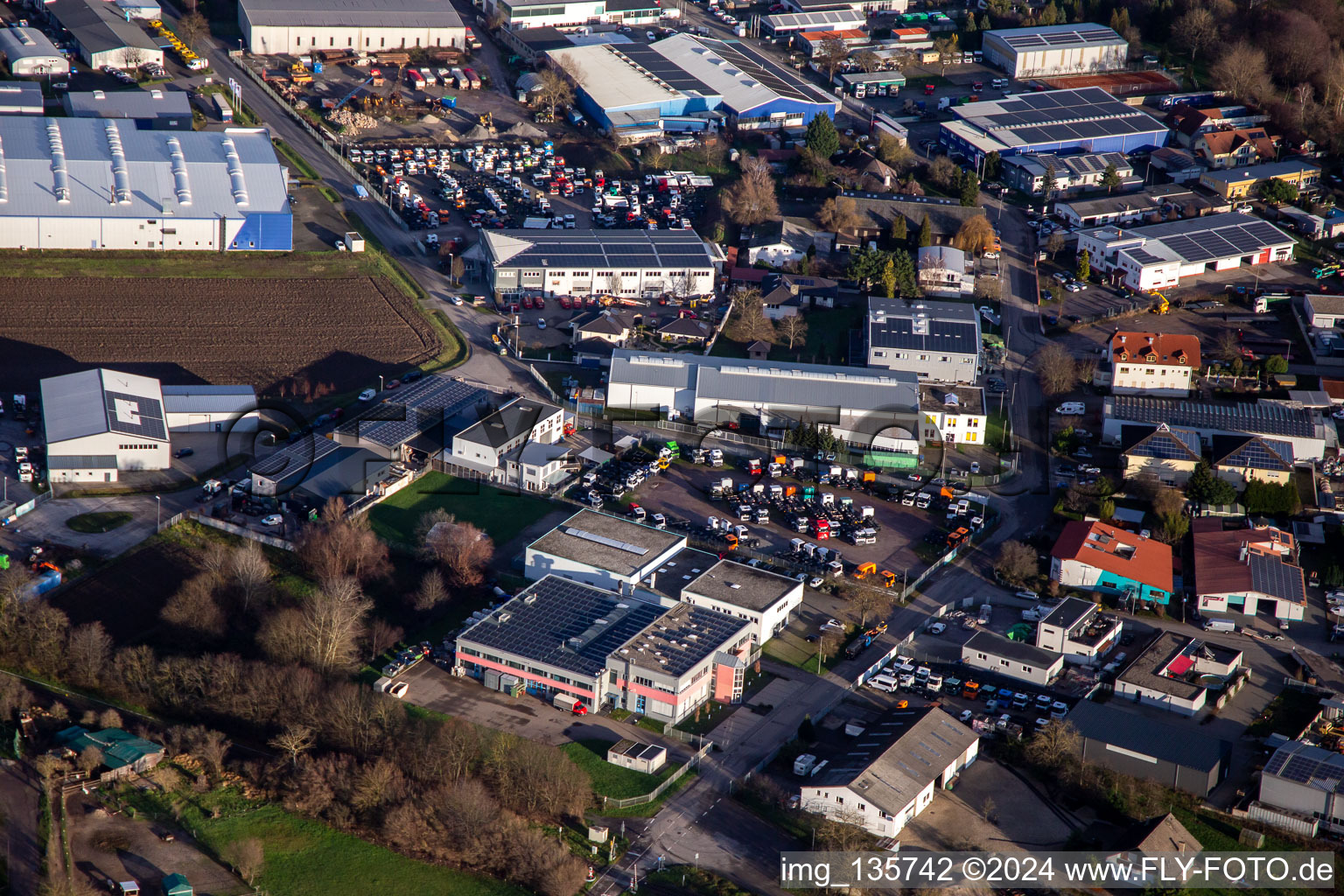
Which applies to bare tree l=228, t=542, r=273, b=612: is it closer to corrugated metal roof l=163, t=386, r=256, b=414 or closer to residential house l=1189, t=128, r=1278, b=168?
corrugated metal roof l=163, t=386, r=256, b=414

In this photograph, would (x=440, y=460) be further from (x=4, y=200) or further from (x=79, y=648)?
(x=4, y=200)

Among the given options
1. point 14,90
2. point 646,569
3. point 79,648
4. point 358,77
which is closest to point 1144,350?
point 646,569

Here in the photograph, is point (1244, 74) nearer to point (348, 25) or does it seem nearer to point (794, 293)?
point (794, 293)

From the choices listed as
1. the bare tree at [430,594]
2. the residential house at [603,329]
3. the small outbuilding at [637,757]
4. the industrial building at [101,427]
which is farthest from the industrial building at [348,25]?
the small outbuilding at [637,757]

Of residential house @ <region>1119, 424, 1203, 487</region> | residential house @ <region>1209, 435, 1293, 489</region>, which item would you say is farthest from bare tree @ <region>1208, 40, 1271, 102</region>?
residential house @ <region>1119, 424, 1203, 487</region>

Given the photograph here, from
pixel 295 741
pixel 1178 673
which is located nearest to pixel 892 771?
pixel 1178 673

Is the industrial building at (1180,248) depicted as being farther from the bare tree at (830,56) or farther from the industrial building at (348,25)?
the industrial building at (348,25)

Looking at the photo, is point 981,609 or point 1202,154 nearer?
point 981,609
